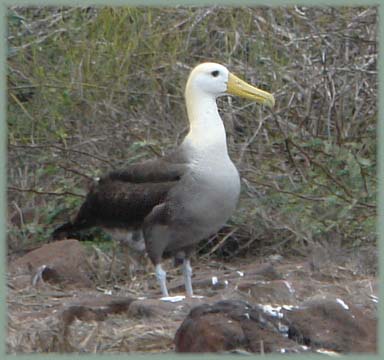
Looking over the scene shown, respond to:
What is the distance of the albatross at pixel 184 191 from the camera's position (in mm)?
6449

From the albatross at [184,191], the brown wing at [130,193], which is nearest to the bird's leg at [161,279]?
the albatross at [184,191]

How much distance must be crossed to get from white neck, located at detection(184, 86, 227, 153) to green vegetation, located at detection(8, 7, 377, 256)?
31.4 inches

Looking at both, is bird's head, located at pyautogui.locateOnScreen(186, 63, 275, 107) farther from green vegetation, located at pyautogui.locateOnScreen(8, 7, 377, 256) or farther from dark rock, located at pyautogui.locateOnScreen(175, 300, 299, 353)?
dark rock, located at pyautogui.locateOnScreen(175, 300, 299, 353)

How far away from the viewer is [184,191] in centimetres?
647

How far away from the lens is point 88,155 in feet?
25.5

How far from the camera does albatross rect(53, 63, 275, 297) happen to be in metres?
6.45

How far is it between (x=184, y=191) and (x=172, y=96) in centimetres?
161

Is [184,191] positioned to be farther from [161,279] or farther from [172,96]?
[172,96]

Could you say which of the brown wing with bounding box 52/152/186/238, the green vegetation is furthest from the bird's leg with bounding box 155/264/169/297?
the green vegetation

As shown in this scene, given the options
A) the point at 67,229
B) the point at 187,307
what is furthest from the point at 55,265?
the point at 187,307

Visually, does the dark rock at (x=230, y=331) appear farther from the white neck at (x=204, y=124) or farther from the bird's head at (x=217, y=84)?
the bird's head at (x=217, y=84)

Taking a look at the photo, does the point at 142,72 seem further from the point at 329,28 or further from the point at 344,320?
the point at 344,320

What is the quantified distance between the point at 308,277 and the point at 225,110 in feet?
5.09

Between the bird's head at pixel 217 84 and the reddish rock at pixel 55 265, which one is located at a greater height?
the bird's head at pixel 217 84
